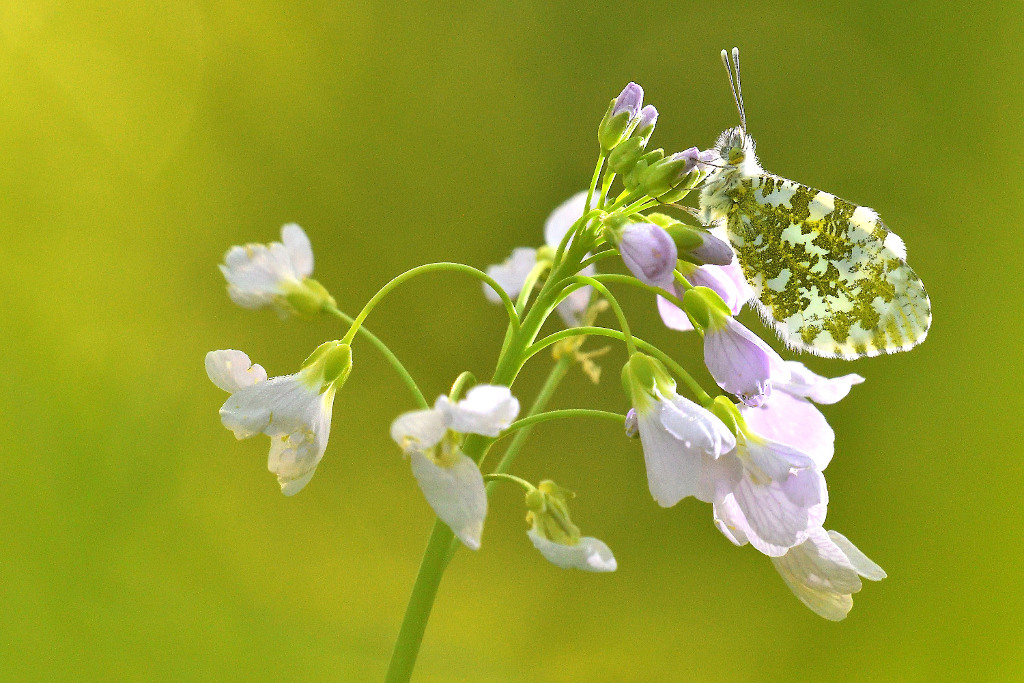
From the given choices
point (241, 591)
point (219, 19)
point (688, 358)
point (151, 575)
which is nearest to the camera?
point (151, 575)

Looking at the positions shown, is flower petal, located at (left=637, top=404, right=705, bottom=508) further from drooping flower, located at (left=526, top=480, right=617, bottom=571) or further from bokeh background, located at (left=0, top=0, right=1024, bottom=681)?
bokeh background, located at (left=0, top=0, right=1024, bottom=681)

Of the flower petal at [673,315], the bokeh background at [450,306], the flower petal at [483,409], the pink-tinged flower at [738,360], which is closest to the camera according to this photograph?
the flower petal at [483,409]

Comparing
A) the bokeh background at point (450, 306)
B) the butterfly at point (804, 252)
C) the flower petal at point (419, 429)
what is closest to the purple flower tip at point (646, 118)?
the butterfly at point (804, 252)

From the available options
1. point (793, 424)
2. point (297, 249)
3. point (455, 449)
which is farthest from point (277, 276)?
point (793, 424)

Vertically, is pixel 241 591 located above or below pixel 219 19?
below

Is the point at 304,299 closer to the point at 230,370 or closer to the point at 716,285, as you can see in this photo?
the point at 230,370

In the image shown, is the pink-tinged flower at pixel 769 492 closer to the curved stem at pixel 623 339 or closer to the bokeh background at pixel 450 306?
the curved stem at pixel 623 339

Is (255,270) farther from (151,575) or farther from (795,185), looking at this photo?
(151,575)

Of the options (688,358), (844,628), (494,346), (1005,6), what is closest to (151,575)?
(494,346)

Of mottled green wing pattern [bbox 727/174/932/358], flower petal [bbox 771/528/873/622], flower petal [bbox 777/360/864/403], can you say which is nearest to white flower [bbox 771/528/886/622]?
flower petal [bbox 771/528/873/622]
